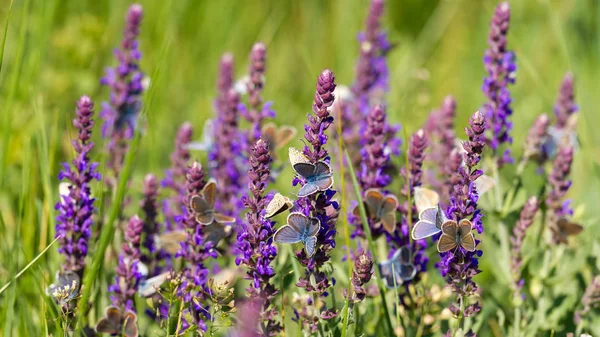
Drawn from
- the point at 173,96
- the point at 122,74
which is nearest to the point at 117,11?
the point at 173,96

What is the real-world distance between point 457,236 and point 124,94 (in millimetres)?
2162

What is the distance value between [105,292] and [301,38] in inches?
172

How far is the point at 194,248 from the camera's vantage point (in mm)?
2629

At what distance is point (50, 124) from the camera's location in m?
5.07

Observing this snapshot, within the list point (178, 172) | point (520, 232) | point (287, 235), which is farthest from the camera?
point (178, 172)

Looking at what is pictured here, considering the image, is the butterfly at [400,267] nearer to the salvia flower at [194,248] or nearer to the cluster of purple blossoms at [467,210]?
the cluster of purple blossoms at [467,210]

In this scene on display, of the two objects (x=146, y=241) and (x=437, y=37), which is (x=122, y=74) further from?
(x=437, y=37)

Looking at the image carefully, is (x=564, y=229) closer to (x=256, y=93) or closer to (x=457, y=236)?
(x=457, y=236)

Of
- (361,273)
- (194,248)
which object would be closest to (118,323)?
(194,248)

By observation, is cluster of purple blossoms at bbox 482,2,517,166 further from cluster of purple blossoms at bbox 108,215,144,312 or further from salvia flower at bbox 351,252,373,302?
cluster of purple blossoms at bbox 108,215,144,312

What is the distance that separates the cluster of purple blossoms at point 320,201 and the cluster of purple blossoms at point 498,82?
1249mm

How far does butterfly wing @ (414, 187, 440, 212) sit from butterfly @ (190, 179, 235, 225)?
2.38ft

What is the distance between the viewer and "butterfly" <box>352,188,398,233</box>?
269 cm

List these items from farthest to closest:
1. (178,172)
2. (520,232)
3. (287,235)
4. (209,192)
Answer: (178,172), (520,232), (209,192), (287,235)
